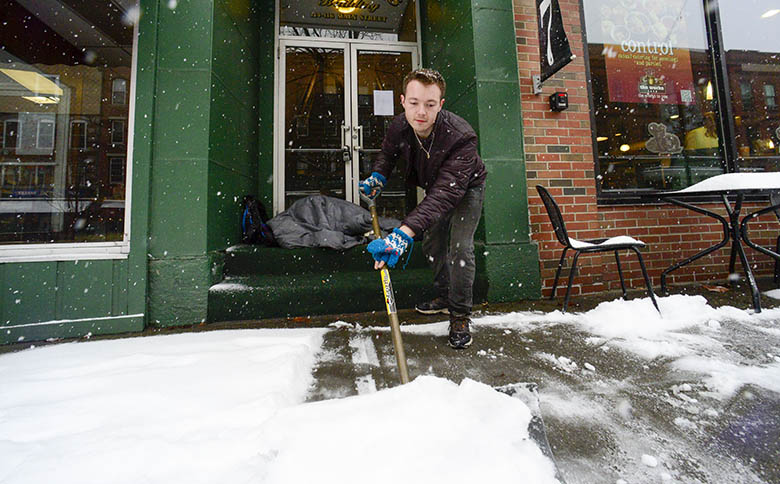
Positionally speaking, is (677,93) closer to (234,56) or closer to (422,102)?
(422,102)

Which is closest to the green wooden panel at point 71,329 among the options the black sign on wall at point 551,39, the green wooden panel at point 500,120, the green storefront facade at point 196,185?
the green storefront facade at point 196,185

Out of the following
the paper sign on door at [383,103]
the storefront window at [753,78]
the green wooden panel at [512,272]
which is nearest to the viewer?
the green wooden panel at [512,272]

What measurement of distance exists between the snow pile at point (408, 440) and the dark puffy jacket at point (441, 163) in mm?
932

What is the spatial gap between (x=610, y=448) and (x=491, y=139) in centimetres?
268

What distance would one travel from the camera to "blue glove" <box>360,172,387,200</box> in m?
2.60

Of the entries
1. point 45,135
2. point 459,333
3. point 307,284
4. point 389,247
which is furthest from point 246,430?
point 45,135

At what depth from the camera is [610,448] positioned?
1.17 metres

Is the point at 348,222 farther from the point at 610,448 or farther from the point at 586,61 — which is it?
the point at 586,61

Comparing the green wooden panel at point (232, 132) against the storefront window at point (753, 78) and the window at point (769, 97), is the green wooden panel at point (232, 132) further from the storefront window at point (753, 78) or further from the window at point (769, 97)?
the window at point (769, 97)

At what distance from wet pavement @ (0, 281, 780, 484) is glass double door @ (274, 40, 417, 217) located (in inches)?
85.2

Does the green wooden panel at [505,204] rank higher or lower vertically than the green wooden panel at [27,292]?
higher

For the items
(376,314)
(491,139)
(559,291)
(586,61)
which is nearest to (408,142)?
(491,139)

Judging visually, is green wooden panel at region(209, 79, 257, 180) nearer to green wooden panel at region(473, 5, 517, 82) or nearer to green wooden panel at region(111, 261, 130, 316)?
green wooden panel at region(111, 261, 130, 316)

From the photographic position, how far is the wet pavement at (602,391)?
109cm
